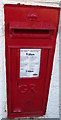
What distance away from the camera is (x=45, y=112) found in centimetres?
187

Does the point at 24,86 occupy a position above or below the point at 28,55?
below

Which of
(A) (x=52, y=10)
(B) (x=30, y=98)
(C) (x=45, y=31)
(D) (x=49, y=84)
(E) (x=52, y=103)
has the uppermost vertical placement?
(A) (x=52, y=10)

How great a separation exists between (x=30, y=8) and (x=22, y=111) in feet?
4.04

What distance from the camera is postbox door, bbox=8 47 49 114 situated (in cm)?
145

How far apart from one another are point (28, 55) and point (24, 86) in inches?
15.0

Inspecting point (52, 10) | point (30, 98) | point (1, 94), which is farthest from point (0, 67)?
point (52, 10)

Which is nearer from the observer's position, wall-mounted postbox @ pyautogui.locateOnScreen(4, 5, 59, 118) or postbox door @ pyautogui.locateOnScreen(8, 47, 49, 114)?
wall-mounted postbox @ pyautogui.locateOnScreen(4, 5, 59, 118)

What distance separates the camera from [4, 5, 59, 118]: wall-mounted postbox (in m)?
1.29

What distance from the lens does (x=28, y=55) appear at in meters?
1.45

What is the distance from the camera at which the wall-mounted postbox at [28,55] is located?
1286 millimetres

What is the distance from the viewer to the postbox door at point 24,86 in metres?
1.45

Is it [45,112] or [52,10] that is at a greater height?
[52,10]

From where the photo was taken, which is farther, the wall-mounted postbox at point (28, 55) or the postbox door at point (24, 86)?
the postbox door at point (24, 86)

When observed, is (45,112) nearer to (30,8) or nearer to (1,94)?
(1,94)
